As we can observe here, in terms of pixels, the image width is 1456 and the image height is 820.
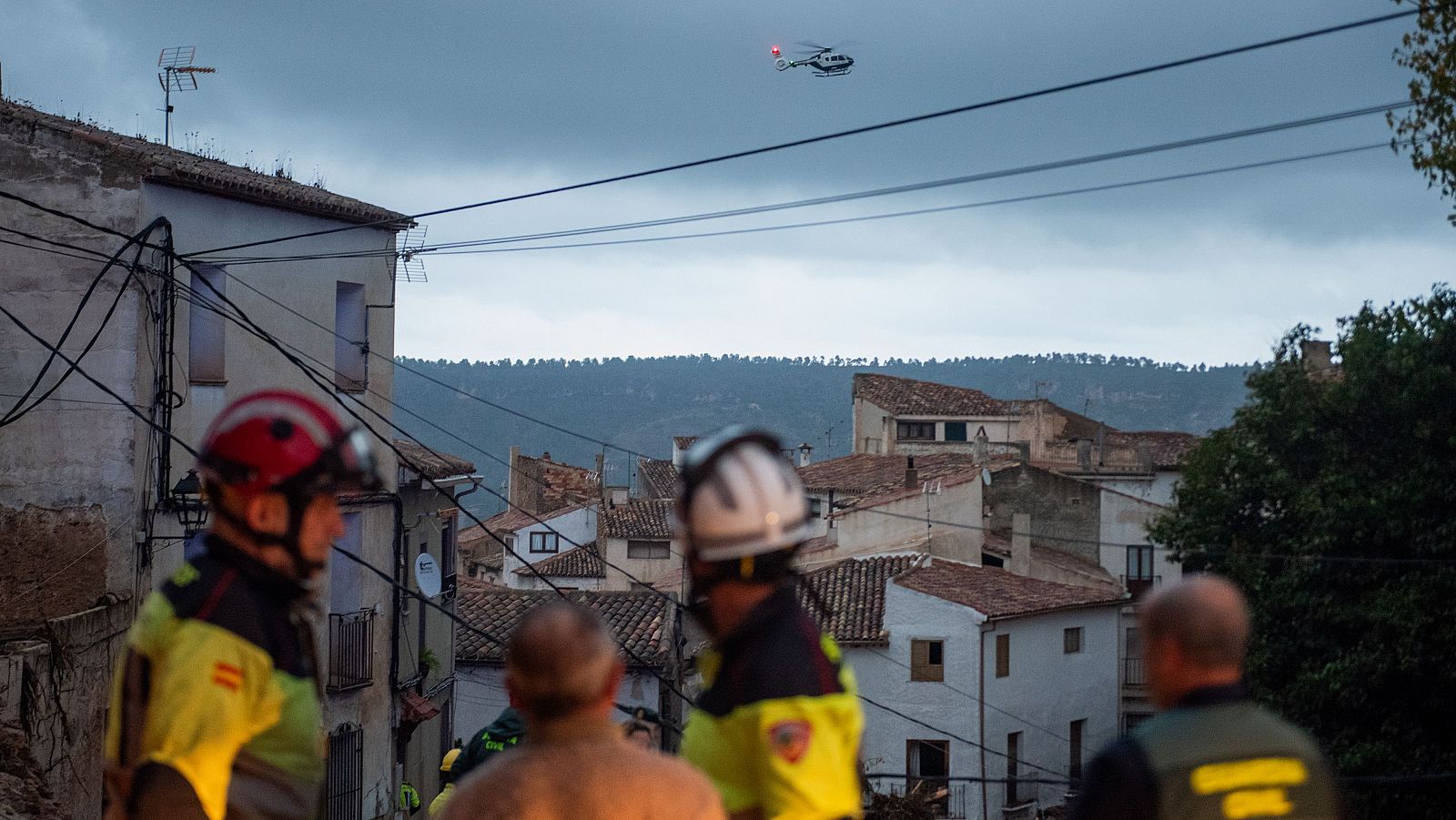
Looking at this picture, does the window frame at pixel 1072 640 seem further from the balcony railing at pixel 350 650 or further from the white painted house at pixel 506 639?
the balcony railing at pixel 350 650

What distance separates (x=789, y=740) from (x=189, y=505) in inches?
642

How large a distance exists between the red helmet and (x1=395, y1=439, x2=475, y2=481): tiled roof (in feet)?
69.8

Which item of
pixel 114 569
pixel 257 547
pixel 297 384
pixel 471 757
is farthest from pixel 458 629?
pixel 257 547

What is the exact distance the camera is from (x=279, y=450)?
3.62 metres

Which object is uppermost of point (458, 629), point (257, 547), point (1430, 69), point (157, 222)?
point (1430, 69)

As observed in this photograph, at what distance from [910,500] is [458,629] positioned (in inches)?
649

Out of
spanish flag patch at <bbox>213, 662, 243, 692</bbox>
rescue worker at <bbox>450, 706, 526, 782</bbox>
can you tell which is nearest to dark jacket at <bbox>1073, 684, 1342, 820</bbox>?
spanish flag patch at <bbox>213, 662, 243, 692</bbox>

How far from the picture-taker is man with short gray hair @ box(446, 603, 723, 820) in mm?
2994

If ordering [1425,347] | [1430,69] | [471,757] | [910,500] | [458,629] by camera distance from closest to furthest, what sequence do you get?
[471,757] < [1430,69] < [1425,347] < [458,629] < [910,500]

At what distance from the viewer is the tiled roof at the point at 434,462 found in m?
25.5

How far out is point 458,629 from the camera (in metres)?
33.3

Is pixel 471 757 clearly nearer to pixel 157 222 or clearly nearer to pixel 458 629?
pixel 157 222

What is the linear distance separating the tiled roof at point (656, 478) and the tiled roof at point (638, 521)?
25.3 ft

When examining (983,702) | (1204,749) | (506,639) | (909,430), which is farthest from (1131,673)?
(1204,749)
